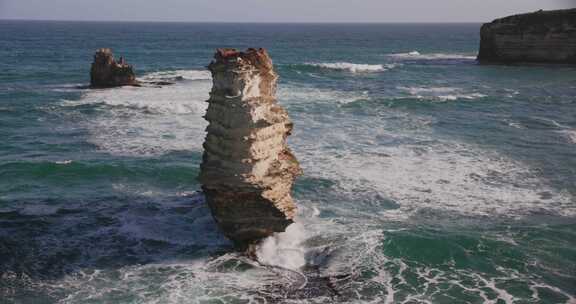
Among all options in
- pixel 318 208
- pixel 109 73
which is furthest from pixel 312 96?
pixel 318 208

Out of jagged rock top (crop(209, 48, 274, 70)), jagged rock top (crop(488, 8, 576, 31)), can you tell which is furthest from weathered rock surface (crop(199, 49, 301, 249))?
jagged rock top (crop(488, 8, 576, 31))

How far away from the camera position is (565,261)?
13.8 m

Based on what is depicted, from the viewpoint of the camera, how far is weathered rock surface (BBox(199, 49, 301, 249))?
507 inches

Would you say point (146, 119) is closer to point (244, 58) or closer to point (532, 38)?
point (244, 58)

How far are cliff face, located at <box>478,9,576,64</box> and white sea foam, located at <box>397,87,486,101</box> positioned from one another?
841 inches

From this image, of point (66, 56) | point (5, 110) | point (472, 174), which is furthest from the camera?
point (66, 56)

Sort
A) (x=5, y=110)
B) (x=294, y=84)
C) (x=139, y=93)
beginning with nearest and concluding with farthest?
(x=5, y=110) < (x=139, y=93) < (x=294, y=84)

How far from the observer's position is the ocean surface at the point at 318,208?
12.6 metres

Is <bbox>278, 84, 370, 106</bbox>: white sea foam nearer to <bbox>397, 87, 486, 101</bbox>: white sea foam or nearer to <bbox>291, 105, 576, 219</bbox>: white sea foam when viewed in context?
<bbox>397, 87, 486, 101</bbox>: white sea foam

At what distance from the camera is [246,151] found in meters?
13.0

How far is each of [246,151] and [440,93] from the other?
31384mm

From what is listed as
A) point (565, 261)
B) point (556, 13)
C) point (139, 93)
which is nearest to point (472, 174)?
point (565, 261)

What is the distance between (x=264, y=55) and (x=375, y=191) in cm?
754

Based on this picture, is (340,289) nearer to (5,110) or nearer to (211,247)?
(211,247)
